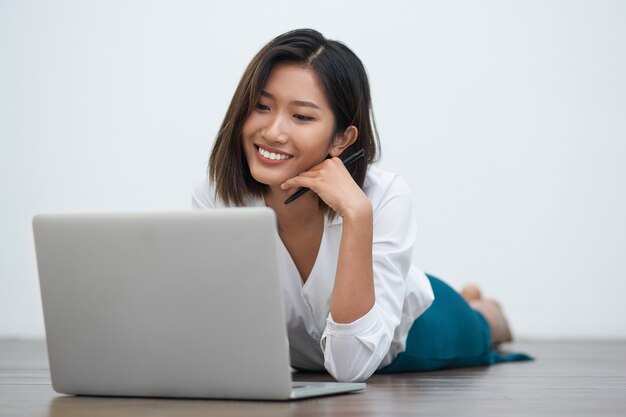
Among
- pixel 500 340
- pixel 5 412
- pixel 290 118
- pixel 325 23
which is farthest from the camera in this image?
pixel 325 23

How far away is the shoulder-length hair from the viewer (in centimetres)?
208

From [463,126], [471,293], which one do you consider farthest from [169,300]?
[463,126]

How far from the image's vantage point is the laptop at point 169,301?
4.69 feet

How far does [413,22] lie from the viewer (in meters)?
4.54

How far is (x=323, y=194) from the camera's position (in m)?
1.96

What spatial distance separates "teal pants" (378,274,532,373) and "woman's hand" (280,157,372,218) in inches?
27.7

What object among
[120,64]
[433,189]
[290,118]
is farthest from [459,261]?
[290,118]

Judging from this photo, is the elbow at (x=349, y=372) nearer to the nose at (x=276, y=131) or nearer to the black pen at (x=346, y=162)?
the black pen at (x=346, y=162)

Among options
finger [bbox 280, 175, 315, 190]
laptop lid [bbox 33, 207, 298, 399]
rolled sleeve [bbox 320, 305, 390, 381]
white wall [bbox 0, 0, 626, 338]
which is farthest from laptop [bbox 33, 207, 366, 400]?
white wall [bbox 0, 0, 626, 338]

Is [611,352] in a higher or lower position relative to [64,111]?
lower

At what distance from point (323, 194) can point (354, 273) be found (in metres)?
0.19

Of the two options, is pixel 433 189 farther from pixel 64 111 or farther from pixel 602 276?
pixel 64 111

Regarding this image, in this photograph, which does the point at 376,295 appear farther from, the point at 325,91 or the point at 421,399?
the point at 325,91

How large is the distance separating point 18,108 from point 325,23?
5.13ft
